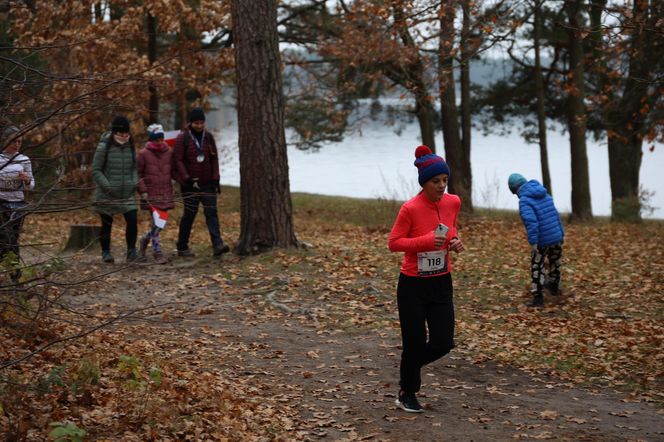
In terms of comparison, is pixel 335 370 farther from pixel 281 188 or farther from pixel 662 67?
pixel 662 67

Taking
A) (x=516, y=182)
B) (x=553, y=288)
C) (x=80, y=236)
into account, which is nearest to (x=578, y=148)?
(x=553, y=288)

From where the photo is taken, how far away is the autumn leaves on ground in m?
5.83

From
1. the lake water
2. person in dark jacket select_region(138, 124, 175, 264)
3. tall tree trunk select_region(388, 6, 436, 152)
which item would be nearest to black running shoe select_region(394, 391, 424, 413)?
person in dark jacket select_region(138, 124, 175, 264)

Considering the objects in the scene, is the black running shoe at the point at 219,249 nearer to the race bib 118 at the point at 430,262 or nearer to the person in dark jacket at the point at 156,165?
the person in dark jacket at the point at 156,165

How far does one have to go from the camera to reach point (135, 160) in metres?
12.4

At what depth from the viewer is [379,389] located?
7.36m

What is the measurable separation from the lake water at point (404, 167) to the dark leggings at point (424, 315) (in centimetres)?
2533

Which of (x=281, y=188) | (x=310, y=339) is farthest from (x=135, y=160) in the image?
(x=310, y=339)

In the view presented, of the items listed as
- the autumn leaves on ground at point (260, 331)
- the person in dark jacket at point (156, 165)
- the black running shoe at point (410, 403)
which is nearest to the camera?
the autumn leaves on ground at point (260, 331)

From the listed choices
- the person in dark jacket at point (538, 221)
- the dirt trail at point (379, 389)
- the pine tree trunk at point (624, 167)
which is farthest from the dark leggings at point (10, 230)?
the pine tree trunk at point (624, 167)

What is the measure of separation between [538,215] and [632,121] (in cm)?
1089

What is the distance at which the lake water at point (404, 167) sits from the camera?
41.6 meters

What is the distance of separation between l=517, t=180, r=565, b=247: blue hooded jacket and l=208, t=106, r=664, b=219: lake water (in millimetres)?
22088

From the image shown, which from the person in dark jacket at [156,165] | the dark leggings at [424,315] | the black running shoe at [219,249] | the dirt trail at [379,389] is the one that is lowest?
the dirt trail at [379,389]
